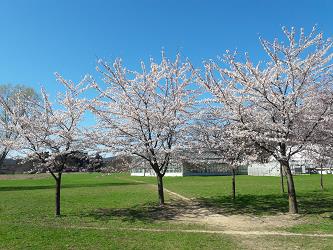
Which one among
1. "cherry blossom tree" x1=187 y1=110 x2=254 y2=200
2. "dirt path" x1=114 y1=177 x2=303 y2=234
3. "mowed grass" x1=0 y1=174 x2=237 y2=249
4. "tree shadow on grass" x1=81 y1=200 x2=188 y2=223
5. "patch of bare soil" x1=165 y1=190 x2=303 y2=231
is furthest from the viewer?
"cherry blossom tree" x1=187 y1=110 x2=254 y2=200

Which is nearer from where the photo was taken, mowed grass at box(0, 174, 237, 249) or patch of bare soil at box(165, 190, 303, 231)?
mowed grass at box(0, 174, 237, 249)

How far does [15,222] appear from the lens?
15.5 meters

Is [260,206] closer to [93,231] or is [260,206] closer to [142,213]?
[142,213]

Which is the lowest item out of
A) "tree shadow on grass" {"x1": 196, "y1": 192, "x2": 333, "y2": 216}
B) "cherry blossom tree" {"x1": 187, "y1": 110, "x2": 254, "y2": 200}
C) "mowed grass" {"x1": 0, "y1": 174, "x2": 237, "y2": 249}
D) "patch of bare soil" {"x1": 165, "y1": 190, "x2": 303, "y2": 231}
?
"mowed grass" {"x1": 0, "y1": 174, "x2": 237, "y2": 249}

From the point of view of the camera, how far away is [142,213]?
17547mm

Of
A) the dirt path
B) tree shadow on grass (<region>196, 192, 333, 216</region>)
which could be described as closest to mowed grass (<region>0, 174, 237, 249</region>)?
the dirt path

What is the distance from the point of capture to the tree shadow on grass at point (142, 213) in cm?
1617

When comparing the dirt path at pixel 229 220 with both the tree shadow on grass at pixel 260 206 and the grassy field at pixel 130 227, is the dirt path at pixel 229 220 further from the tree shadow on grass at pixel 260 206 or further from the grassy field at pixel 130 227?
the tree shadow on grass at pixel 260 206

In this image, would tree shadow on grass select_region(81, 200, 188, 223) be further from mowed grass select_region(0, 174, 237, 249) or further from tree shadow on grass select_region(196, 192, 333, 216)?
tree shadow on grass select_region(196, 192, 333, 216)

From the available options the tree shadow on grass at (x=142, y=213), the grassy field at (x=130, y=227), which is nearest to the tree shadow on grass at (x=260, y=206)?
the grassy field at (x=130, y=227)

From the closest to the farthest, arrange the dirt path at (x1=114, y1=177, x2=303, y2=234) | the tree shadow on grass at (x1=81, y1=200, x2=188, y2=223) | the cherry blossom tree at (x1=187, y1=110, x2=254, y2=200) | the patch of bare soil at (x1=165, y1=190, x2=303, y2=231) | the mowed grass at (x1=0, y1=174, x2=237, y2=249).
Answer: the mowed grass at (x1=0, y1=174, x2=237, y2=249)
the dirt path at (x1=114, y1=177, x2=303, y2=234)
the patch of bare soil at (x1=165, y1=190, x2=303, y2=231)
the tree shadow on grass at (x1=81, y1=200, x2=188, y2=223)
the cherry blossom tree at (x1=187, y1=110, x2=254, y2=200)

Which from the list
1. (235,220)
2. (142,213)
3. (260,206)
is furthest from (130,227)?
(260,206)

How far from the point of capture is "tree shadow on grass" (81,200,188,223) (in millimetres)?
16173

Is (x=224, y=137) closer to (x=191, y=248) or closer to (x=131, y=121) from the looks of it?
(x=131, y=121)
